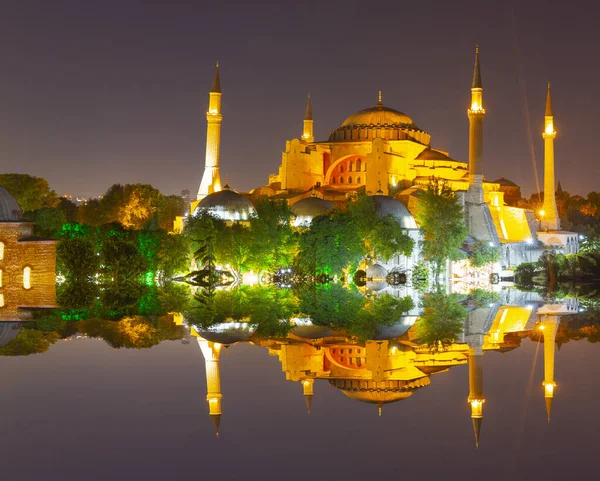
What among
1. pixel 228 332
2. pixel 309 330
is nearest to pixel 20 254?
pixel 228 332

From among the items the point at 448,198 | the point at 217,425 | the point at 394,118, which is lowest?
the point at 217,425

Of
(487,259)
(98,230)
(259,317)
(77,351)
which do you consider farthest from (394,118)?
(77,351)

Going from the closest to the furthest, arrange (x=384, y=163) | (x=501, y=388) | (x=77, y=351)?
(x=501, y=388)
(x=77, y=351)
(x=384, y=163)

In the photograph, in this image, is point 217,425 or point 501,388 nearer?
point 217,425

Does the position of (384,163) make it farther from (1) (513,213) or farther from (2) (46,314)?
(2) (46,314)

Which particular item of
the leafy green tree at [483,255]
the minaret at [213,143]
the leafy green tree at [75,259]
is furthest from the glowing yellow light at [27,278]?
the minaret at [213,143]

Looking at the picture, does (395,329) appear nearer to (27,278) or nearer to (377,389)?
(377,389)

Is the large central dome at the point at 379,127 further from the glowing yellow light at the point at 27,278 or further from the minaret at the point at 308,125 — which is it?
the glowing yellow light at the point at 27,278
